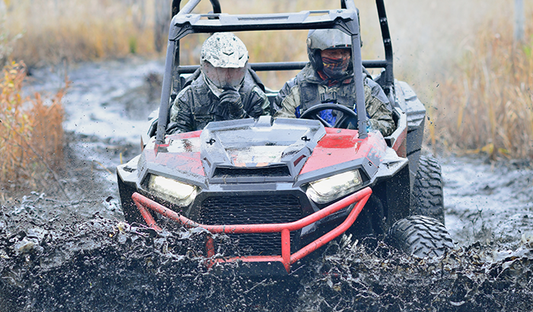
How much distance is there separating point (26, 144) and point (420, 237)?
3793 millimetres

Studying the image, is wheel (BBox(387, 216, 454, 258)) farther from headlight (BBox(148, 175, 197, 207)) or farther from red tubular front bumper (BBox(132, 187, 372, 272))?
headlight (BBox(148, 175, 197, 207))

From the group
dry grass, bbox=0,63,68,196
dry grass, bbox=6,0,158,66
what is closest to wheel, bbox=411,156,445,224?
dry grass, bbox=0,63,68,196

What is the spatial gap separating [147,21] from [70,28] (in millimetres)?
1686

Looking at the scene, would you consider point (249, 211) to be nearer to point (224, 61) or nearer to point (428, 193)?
point (224, 61)

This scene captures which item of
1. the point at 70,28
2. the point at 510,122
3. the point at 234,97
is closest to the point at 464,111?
the point at 510,122

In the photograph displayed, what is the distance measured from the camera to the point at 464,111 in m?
7.16

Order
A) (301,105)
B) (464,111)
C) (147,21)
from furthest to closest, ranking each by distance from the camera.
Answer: (147,21)
(464,111)
(301,105)

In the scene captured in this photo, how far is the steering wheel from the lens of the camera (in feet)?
12.9

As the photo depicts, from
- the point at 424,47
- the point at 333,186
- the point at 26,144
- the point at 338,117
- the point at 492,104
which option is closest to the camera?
the point at 333,186

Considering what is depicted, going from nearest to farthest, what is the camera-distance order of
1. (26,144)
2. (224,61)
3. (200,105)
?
(224,61) < (200,105) < (26,144)

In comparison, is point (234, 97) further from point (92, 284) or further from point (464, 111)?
point (464, 111)

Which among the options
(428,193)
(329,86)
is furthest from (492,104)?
(329,86)

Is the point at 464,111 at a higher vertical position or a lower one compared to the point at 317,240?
lower

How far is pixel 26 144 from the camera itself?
572 centimetres
